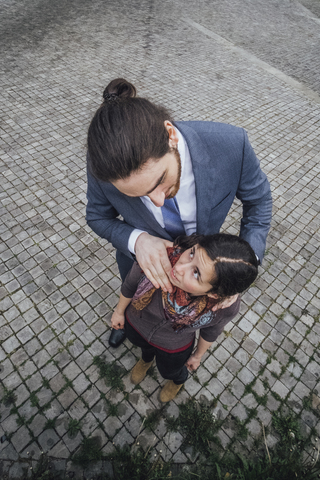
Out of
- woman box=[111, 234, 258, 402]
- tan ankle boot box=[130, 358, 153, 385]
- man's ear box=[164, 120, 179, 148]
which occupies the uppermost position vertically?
man's ear box=[164, 120, 179, 148]

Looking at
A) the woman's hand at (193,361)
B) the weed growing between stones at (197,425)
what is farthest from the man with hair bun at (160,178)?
the weed growing between stones at (197,425)

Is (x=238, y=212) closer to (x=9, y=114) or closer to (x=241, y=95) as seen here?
(x=241, y=95)

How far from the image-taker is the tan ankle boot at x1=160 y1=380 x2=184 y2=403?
9.64ft

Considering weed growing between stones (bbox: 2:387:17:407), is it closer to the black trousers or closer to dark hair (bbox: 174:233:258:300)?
the black trousers

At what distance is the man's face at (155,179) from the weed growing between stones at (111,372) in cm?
240

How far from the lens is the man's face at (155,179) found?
1.38m

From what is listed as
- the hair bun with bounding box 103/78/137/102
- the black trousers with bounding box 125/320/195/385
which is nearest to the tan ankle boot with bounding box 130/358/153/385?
the black trousers with bounding box 125/320/195/385

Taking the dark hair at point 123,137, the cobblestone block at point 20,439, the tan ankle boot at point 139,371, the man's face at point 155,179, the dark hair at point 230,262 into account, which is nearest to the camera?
the dark hair at point 123,137

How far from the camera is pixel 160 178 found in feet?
4.80

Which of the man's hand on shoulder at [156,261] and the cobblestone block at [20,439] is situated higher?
the man's hand on shoulder at [156,261]

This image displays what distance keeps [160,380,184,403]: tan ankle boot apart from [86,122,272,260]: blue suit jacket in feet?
5.96

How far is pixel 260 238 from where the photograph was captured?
194 centimetres

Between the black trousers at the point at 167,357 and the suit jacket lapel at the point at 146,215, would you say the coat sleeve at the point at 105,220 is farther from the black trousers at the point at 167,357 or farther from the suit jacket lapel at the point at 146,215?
the black trousers at the point at 167,357

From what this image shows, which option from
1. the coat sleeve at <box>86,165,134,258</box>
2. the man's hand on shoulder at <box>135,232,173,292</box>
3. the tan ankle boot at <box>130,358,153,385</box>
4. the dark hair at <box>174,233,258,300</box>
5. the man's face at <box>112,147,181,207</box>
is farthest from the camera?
the tan ankle boot at <box>130,358,153,385</box>
